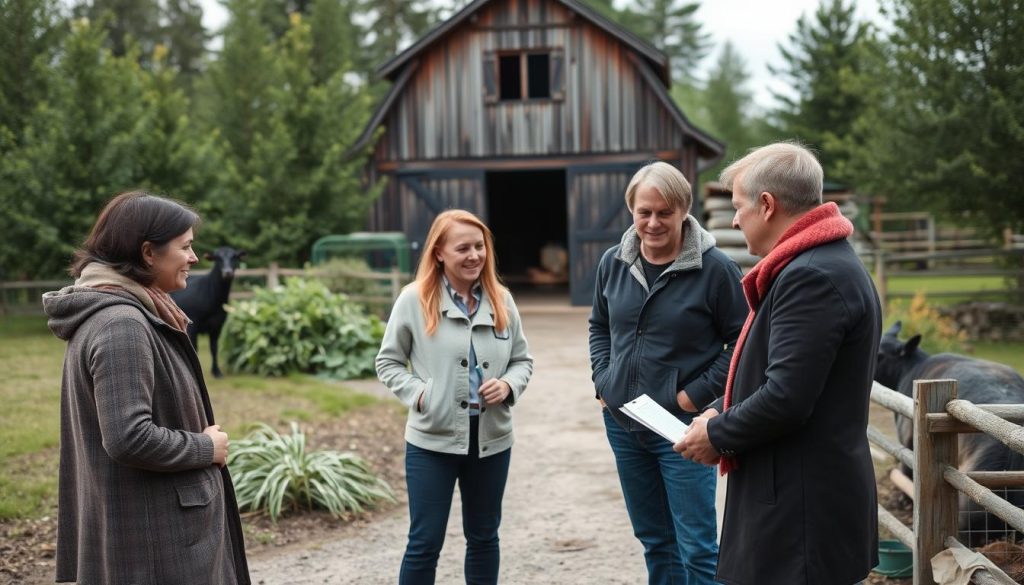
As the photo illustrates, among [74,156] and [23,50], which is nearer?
[74,156]

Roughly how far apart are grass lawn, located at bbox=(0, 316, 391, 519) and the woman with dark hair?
3.42 meters

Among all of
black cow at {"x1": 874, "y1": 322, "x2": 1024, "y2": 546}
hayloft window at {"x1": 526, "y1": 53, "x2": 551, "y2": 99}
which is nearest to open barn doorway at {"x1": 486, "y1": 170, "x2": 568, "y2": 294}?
hayloft window at {"x1": 526, "y1": 53, "x2": 551, "y2": 99}

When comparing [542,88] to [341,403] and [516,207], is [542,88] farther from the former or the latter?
[341,403]

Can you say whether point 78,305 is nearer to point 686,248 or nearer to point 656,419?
point 656,419

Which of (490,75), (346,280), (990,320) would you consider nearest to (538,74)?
(490,75)

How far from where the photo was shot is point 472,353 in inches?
156

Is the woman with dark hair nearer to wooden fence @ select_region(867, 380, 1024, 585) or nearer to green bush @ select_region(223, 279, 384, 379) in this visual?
wooden fence @ select_region(867, 380, 1024, 585)

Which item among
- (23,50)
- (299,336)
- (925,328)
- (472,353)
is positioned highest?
(23,50)

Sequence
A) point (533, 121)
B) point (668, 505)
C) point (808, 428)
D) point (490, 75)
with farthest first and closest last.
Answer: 1. point (533, 121)
2. point (490, 75)
3. point (668, 505)
4. point (808, 428)

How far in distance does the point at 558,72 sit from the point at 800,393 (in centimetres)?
1651

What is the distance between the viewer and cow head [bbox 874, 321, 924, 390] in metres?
6.25

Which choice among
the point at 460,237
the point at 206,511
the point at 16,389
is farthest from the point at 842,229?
the point at 16,389

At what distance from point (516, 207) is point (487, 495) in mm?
22489

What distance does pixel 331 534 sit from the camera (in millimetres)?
5922
